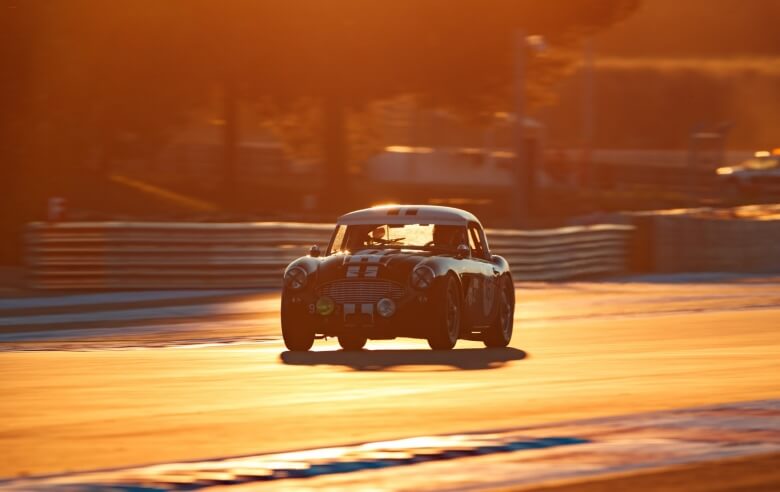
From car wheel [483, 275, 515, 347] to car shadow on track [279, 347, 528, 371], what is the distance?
1.18 ft

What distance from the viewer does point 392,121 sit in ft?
267

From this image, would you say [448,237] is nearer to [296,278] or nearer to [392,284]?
[392,284]

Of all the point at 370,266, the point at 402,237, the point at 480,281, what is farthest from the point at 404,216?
the point at 370,266

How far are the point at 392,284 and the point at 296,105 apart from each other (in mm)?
42917

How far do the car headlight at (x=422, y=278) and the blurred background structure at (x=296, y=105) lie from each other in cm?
1517

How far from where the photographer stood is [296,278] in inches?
618

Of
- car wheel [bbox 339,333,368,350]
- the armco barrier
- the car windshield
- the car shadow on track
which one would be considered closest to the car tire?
the car shadow on track

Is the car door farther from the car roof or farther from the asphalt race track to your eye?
the asphalt race track

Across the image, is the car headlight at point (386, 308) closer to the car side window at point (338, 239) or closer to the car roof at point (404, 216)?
the car roof at point (404, 216)

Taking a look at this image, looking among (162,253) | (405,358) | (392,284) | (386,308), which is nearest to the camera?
(405,358)

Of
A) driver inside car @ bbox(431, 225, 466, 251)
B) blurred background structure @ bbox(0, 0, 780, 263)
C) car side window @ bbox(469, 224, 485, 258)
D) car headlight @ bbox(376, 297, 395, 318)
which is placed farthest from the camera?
blurred background structure @ bbox(0, 0, 780, 263)

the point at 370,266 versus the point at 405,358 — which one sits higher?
the point at 370,266

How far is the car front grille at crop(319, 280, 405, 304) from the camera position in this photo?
15383mm

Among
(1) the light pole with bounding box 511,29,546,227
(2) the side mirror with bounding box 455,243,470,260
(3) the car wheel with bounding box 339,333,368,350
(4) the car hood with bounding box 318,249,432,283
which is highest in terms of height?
(1) the light pole with bounding box 511,29,546,227
